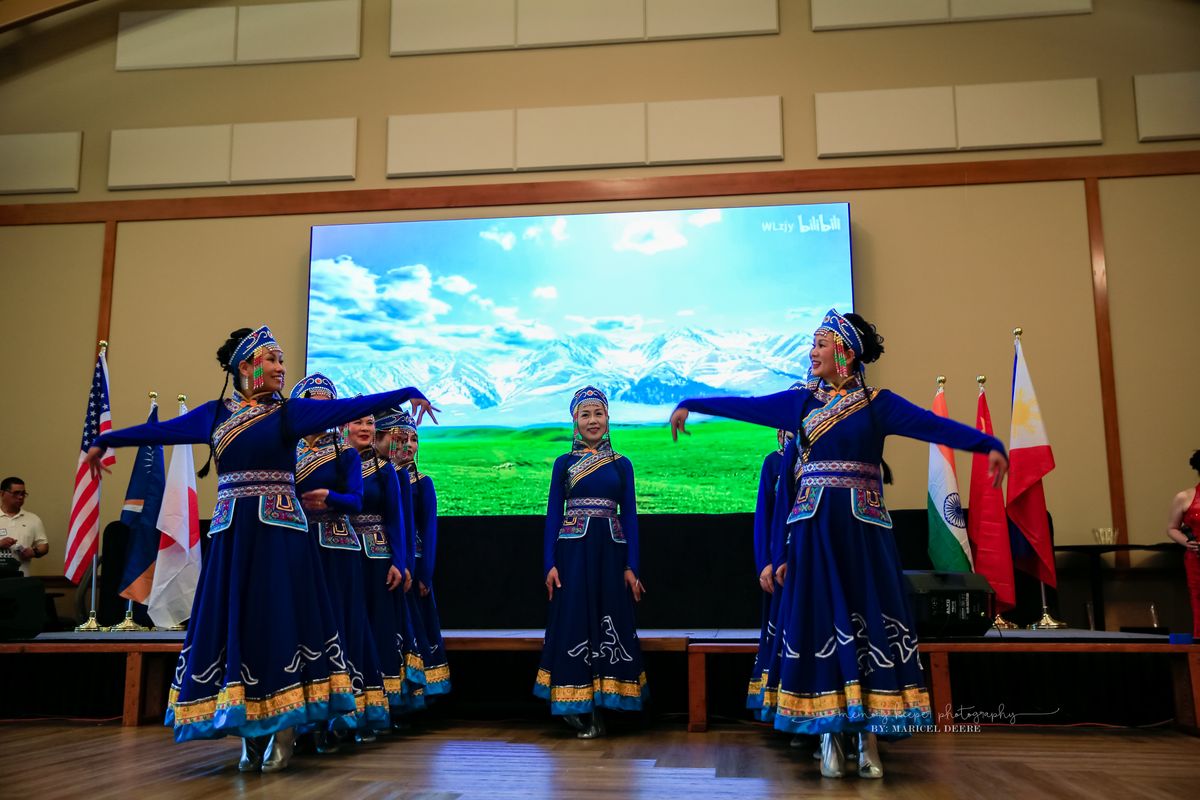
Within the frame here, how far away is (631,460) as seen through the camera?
20.9 feet

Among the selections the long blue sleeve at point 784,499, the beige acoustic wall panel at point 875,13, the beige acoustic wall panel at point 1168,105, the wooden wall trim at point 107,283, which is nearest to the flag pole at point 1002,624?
the long blue sleeve at point 784,499

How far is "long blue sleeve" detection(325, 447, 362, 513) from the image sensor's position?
368 centimetres

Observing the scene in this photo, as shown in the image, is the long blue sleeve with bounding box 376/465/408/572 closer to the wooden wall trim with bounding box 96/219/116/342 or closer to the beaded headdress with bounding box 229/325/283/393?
the beaded headdress with bounding box 229/325/283/393

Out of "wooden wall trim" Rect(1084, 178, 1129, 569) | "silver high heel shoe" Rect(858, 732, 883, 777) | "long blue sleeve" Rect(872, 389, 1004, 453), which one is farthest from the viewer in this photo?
"wooden wall trim" Rect(1084, 178, 1129, 569)

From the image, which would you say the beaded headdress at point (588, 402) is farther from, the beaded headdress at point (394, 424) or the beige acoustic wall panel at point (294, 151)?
the beige acoustic wall panel at point (294, 151)

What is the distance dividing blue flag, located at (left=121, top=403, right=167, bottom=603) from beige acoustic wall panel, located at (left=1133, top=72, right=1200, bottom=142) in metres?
6.57

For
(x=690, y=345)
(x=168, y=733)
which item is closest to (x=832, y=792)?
(x=168, y=733)

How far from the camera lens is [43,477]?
6914 millimetres

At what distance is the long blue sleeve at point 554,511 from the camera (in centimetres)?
432

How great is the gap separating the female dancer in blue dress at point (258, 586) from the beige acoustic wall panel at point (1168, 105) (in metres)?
5.60

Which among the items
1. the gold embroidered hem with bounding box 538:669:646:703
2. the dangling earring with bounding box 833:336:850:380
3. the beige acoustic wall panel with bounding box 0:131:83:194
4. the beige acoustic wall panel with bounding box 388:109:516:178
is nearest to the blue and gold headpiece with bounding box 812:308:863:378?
the dangling earring with bounding box 833:336:850:380

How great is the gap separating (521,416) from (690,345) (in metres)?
1.23

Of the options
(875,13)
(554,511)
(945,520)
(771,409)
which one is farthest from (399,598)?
(875,13)

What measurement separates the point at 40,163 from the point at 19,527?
2.88 m
